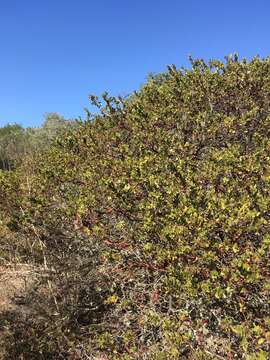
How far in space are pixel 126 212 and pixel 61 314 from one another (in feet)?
6.95

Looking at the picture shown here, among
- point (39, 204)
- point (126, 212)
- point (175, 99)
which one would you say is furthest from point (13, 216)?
point (175, 99)

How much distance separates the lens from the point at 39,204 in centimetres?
539

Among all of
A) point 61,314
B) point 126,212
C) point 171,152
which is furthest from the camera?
point 61,314

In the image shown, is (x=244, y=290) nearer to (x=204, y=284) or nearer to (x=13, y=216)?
(x=204, y=284)

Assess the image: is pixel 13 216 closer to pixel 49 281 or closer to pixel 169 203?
pixel 49 281

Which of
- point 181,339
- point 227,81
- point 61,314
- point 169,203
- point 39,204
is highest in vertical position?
point 227,81

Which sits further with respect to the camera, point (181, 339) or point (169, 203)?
point (169, 203)

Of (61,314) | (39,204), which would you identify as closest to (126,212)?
(39,204)

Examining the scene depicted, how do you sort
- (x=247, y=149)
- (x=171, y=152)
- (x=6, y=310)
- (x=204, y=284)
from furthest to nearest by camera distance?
(x=6, y=310), (x=247, y=149), (x=171, y=152), (x=204, y=284)

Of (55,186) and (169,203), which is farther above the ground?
(55,186)

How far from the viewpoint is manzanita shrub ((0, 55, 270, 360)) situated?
11.8ft

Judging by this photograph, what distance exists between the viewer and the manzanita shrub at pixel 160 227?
358 cm

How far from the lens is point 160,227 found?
4.05m

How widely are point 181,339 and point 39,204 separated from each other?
2542 mm
